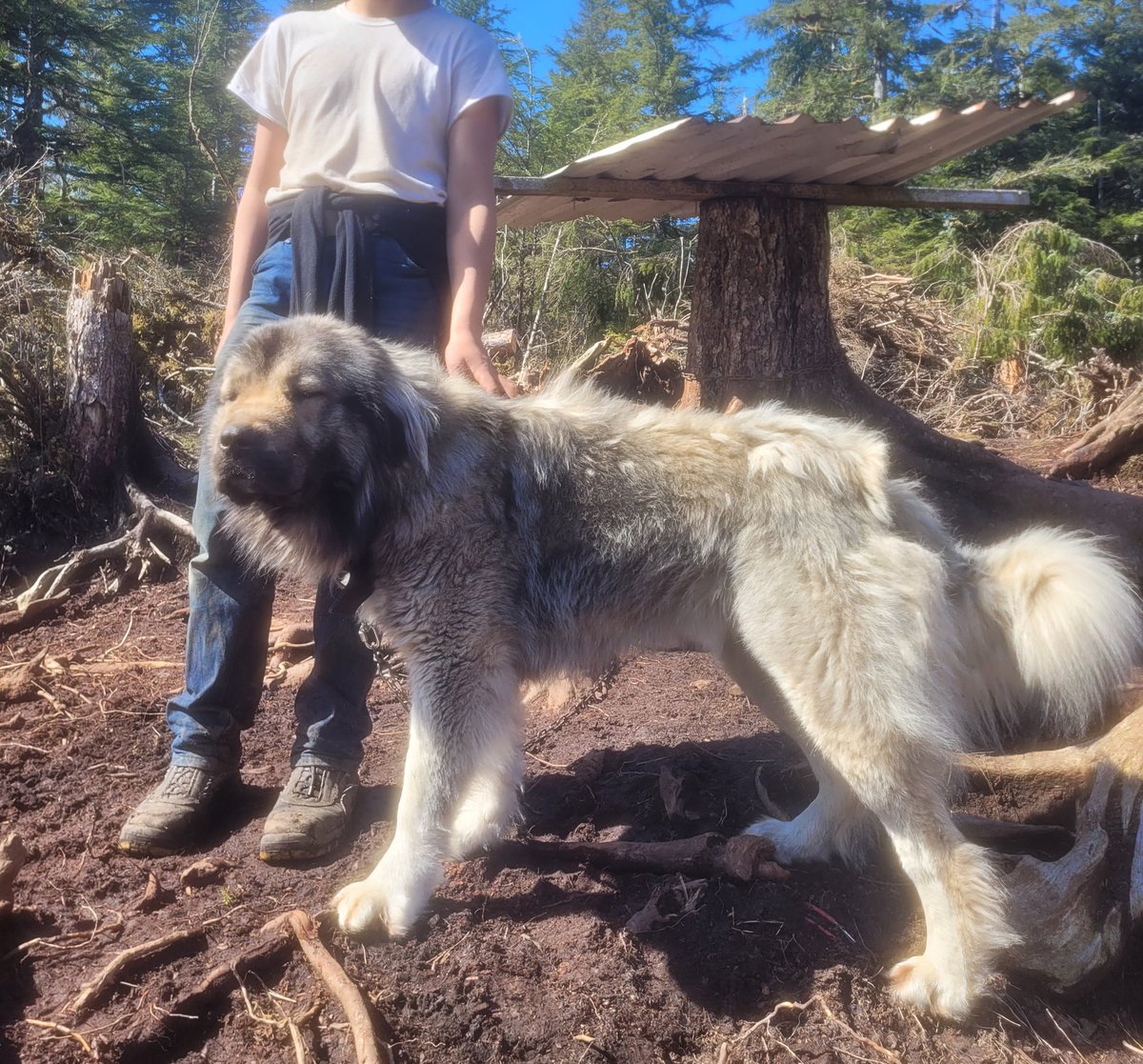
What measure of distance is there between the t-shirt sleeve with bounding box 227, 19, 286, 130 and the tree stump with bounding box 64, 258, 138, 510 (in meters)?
3.58

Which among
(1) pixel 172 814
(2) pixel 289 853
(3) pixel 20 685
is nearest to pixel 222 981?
(2) pixel 289 853

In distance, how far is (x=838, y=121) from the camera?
3.91m

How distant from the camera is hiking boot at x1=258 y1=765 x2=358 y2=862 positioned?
9.70ft

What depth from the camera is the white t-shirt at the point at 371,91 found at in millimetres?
2990

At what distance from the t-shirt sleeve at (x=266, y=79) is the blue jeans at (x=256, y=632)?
495 millimetres

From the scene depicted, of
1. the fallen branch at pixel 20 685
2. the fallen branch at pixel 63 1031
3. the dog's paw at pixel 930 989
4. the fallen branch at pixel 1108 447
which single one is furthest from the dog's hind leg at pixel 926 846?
the fallen branch at pixel 1108 447

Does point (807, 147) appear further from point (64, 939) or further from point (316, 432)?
point (64, 939)

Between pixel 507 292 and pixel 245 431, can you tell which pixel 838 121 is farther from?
pixel 507 292

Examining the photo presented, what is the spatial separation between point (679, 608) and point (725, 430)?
633 mm

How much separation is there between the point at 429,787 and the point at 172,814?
1.06m

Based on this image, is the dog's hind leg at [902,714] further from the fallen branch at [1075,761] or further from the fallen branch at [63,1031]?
the fallen branch at [63,1031]

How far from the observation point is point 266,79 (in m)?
3.08

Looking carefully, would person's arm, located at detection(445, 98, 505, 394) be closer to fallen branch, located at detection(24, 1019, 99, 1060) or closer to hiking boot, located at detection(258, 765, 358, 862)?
hiking boot, located at detection(258, 765, 358, 862)

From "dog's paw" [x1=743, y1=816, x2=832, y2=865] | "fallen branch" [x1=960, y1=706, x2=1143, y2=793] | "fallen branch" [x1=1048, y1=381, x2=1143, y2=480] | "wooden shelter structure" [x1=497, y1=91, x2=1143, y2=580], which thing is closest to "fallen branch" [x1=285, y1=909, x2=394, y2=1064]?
"dog's paw" [x1=743, y1=816, x2=832, y2=865]
